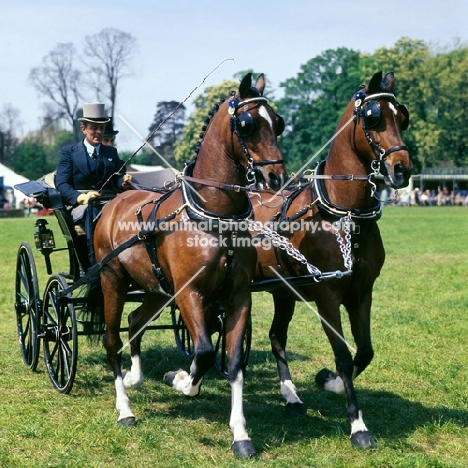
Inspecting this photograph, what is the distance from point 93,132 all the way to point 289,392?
3.33m

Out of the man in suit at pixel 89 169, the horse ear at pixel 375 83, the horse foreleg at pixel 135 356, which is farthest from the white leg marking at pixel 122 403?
the horse ear at pixel 375 83

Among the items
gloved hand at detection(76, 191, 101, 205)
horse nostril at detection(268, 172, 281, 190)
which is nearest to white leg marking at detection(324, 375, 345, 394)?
horse nostril at detection(268, 172, 281, 190)

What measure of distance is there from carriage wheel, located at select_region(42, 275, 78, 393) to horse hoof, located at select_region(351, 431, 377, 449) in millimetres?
2682

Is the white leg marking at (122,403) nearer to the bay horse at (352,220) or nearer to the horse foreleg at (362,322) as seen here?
the bay horse at (352,220)

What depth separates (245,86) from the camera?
539 centimetres

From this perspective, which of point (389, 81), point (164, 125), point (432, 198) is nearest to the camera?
point (389, 81)

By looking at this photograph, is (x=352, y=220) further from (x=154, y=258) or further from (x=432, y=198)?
(x=432, y=198)

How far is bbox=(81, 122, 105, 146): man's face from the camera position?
7.89 metres

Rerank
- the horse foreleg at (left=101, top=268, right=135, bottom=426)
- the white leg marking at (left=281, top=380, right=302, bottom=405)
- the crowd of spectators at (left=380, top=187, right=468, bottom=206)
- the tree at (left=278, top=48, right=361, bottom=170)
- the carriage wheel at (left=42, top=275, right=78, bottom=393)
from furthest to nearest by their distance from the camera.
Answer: the tree at (left=278, top=48, right=361, bottom=170) < the crowd of spectators at (left=380, top=187, right=468, bottom=206) < the carriage wheel at (left=42, top=275, right=78, bottom=393) < the horse foreleg at (left=101, top=268, right=135, bottom=426) < the white leg marking at (left=281, top=380, right=302, bottom=405)

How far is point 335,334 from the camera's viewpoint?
5969 mm

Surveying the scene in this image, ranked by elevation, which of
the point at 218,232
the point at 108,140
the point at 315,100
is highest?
the point at 315,100

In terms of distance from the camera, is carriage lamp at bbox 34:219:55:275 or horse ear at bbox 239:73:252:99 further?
carriage lamp at bbox 34:219:55:275

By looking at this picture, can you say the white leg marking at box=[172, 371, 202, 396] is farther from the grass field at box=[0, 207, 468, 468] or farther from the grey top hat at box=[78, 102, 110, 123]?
the grey top hat at box=[78, 102, 110, 123]

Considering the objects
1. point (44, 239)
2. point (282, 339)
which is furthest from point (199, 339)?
point (44, 239)
